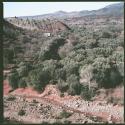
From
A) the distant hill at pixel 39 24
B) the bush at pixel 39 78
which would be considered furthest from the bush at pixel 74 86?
the distant hill at pixel 39 24

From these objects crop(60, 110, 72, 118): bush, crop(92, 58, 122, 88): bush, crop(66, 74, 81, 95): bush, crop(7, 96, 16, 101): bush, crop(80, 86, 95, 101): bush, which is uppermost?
crop(92, 58, 122, 88): bush

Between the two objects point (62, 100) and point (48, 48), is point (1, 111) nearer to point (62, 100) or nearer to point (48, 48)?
point (62, 100)

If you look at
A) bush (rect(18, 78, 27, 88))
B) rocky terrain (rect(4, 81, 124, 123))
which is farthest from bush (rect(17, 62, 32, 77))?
rocky terrain (rect(4, 81, 124, 123))

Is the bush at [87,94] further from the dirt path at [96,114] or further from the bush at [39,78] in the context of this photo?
the bush at [39,78]

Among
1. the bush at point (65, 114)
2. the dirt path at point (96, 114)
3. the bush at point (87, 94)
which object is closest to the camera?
the bush at point (65, 114)

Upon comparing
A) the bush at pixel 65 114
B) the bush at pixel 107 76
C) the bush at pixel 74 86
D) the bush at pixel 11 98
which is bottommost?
the bush at pixel 65 114

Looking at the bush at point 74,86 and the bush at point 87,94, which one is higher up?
the bush at point 74,86

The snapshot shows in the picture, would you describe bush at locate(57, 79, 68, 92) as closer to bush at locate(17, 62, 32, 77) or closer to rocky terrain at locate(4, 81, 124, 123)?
rocky terrain at locate(4, 81, 124, 123)

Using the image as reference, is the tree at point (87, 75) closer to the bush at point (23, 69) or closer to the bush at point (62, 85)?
the bush at point (62, 85)

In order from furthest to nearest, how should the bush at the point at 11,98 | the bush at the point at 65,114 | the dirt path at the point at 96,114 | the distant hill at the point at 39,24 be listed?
the distant hill at the point at 39,24
the bush at the point at 11,98
the dirt path at the point at 96,114
the bush at the point at 65,114

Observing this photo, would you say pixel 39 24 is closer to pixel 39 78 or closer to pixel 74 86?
pixel 39 78

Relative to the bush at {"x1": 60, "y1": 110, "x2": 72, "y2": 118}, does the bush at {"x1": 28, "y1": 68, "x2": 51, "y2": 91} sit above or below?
above

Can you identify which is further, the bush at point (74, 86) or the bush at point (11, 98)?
the bush at point (74, 86)

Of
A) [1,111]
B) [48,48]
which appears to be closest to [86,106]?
[48,48]
